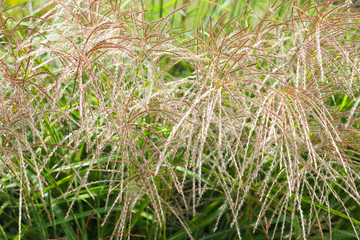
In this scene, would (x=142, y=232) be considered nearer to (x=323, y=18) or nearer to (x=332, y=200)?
(x=332, y=200)

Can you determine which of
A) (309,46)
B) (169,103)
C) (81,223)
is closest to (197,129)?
(169,103)

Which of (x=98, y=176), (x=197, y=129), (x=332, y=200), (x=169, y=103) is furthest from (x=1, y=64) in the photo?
(x=332, y=200)

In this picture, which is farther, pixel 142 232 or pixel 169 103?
pixel 142 232

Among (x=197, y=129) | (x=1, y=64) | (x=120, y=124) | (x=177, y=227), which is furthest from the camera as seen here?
(x=177, y=227)

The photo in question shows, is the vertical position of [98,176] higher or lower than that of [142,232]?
higher

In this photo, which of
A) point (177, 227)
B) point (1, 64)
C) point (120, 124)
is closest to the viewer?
point (1, 64)

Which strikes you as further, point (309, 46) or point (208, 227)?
point (208, 227)

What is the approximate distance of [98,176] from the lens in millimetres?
1729

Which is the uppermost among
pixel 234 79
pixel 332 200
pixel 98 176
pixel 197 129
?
pixel 234 79

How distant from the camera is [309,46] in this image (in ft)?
4.36

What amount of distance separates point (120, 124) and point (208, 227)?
2.89ft

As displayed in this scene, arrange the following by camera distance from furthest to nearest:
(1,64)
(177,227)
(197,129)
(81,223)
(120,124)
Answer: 1. (177,227)
2. (81,223)
3. (197,129)
4. (120,124)
5. (1,64)

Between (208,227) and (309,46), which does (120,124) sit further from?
(208,227)

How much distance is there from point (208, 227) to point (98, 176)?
1.82ft
